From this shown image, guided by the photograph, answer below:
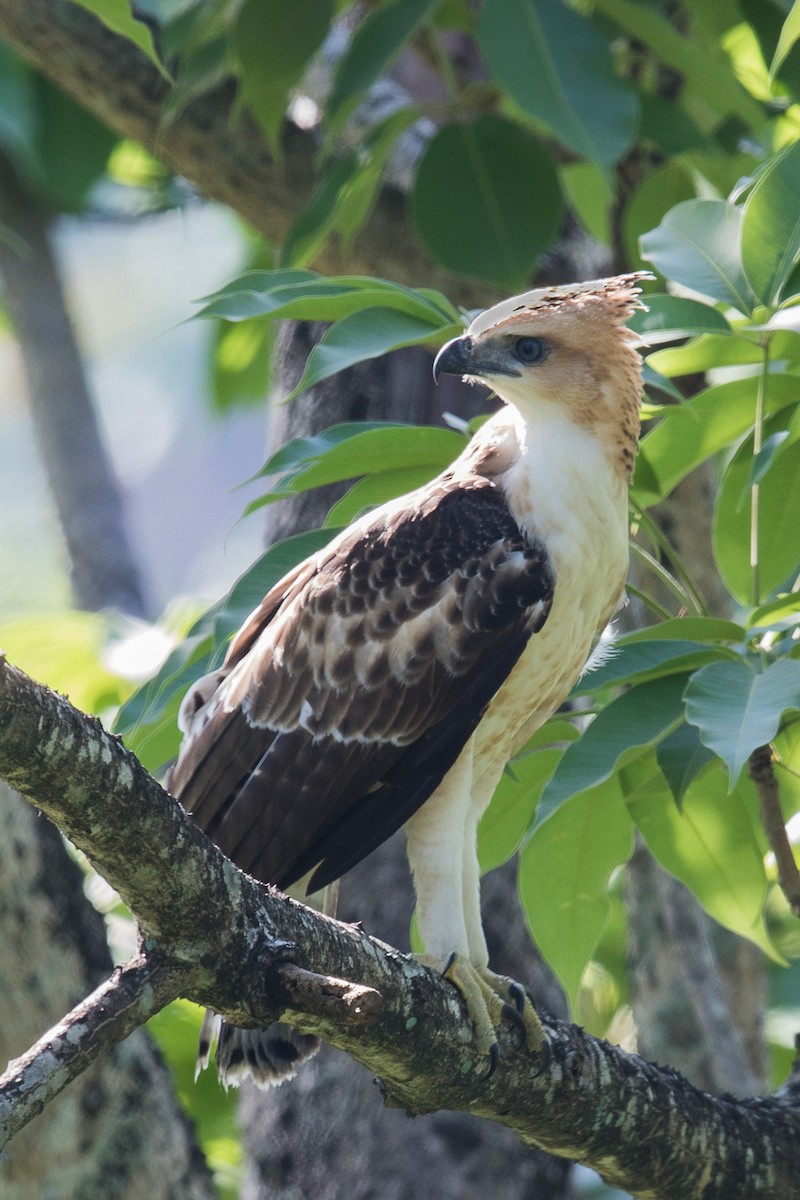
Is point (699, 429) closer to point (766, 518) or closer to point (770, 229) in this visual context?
point (766, 518)

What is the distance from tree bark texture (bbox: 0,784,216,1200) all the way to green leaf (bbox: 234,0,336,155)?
2.29m

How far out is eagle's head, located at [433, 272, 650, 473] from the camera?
3.50 m

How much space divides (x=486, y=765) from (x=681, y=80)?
3.00 meters

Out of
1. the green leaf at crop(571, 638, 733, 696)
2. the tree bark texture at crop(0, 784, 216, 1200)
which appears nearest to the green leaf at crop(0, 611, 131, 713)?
the tree bark texture at crop(0, 784, 216, 1200)

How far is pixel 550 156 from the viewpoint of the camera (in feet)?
16.9

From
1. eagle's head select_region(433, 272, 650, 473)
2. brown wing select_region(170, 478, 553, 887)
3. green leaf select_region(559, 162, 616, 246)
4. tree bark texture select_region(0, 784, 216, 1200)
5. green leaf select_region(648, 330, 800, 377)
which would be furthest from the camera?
green leaf select_region(559, 162, 616, 246)

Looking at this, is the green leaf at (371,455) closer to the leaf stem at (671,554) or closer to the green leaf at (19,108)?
the leaf stem at (671,554)

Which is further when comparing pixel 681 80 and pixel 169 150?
pixel 169 150

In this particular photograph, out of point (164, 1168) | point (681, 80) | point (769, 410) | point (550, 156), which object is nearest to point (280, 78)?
point (550, 156)

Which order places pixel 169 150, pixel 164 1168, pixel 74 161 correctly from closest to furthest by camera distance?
pixel 164 1168
pixel 169 150
pixel 74 161

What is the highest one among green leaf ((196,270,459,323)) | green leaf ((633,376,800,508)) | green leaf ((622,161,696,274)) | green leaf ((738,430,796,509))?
green leaf ((196,270,459,323))

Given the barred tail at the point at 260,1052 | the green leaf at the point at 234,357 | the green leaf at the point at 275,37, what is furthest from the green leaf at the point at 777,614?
the green leaf at the point at 234,357

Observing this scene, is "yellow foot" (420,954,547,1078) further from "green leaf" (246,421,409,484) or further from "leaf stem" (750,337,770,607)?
"green leaf" (246,421,409,484)

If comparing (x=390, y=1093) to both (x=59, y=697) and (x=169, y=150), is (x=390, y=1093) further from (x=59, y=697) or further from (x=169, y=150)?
(x=169, y=150)
